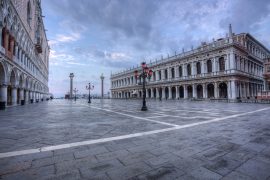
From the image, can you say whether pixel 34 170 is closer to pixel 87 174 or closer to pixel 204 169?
pixel 87 174

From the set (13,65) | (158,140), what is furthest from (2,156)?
(13,65)

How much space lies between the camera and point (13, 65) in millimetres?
17422

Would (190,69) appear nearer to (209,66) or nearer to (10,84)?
(209,66)

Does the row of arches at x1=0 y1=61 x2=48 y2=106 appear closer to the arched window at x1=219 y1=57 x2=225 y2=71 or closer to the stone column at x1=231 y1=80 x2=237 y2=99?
the stone column at x1=231 y1=80 x2=237 y2=99

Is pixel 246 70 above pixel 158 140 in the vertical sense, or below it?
above

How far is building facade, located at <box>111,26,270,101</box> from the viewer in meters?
32.3

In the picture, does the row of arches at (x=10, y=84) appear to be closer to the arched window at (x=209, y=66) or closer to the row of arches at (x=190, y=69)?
the row of arches at (x=190, y=69)

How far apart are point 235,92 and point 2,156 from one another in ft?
121

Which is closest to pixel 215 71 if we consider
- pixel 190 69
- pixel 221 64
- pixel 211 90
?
pixel 221 64

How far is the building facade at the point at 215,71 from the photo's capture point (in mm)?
32344

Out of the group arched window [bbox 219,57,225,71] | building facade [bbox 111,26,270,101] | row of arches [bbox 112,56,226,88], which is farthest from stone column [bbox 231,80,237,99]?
arched window [bbox 219,57,225,71]

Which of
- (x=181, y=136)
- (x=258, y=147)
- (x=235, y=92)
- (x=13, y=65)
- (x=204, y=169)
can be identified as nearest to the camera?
(x=204, y=169)

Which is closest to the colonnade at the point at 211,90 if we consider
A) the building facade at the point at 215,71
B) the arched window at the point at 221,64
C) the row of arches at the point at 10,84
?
the building facade at the point at 215,71

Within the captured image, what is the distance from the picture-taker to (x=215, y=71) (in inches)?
1364
